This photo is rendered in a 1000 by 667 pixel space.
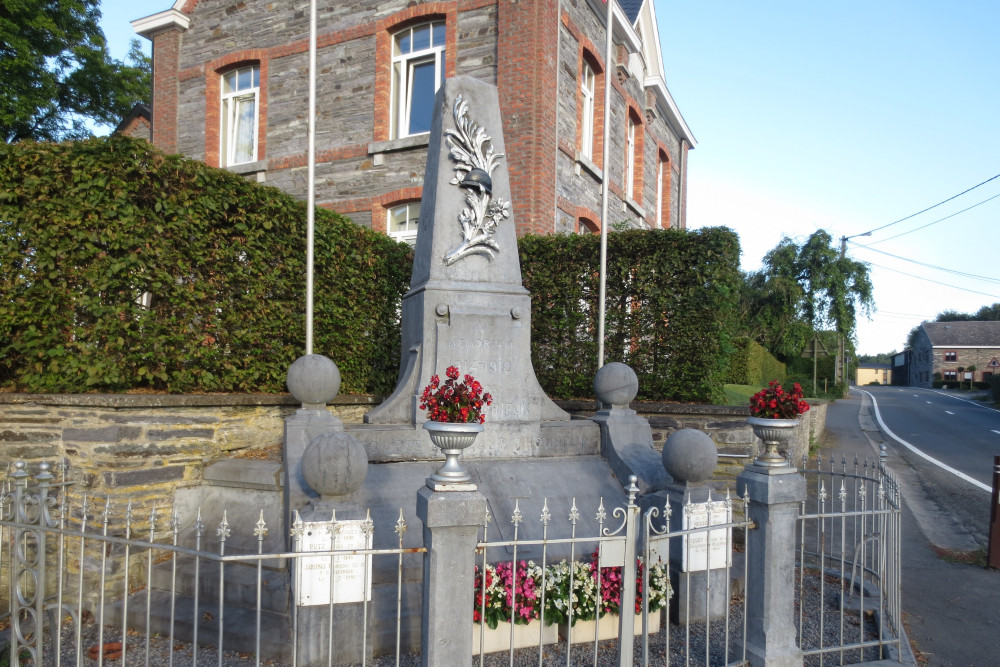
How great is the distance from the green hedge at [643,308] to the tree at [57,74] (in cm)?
1052

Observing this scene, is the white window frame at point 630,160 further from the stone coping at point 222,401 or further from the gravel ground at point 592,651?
the gravel ground at point 592,651

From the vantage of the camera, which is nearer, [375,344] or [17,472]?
[17,472]

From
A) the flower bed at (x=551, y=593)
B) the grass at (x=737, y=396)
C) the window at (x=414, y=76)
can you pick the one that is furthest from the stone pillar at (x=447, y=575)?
the window at (x=414, y=76)

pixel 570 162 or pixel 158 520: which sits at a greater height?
pixel 570 162

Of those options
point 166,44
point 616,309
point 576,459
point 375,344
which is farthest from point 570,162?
point 166,44

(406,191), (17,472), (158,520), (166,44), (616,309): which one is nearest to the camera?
(17,472)

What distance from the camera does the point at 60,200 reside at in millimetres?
5633

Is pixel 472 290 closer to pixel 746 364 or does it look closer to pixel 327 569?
pixel 327 569

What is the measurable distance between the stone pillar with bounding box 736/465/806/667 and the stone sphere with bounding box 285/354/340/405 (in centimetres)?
364

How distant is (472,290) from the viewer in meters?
6.20

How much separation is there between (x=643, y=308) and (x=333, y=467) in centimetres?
535

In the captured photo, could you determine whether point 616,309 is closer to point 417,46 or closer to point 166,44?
point 417,46

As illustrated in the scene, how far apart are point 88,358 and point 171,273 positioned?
1087 mm

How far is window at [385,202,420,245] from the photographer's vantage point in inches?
470
